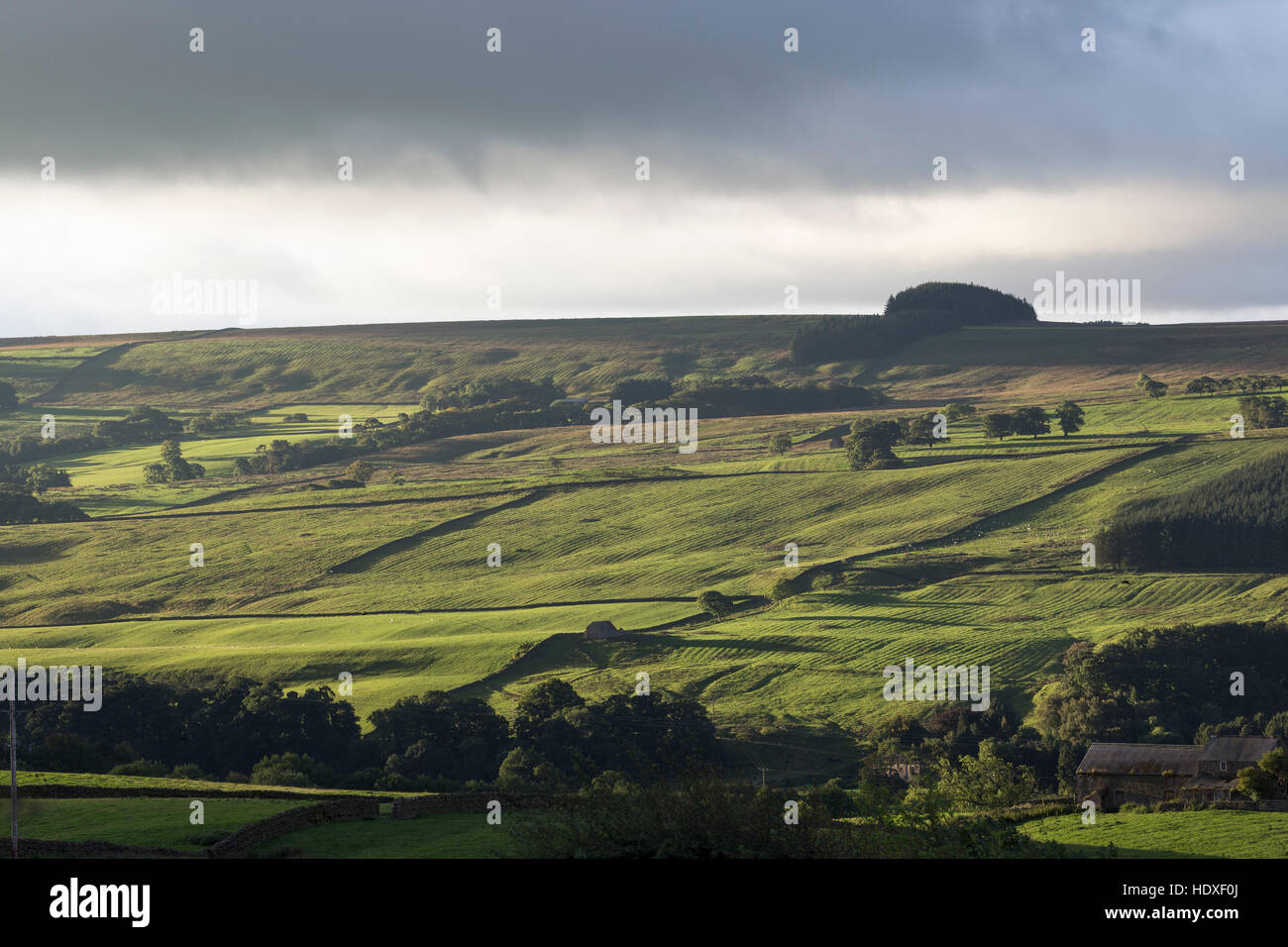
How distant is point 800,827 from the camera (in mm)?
35562

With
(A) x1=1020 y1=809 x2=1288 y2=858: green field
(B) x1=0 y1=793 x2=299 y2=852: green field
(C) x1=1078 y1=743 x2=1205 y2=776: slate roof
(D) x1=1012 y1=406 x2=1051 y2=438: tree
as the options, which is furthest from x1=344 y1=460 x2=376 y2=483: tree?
(A) x1=1020 y1=809 x2=1288 y2=858: green field

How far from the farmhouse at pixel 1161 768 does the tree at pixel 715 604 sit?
46.9 m

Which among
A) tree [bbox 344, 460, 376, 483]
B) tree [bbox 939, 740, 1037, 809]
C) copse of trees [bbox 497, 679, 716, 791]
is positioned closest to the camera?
tree [bbox 939, 740, 1037, 809]

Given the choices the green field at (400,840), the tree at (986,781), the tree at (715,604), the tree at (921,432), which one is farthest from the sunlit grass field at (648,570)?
the green field at (400,840)

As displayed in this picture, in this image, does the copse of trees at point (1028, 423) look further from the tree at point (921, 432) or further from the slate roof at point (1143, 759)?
the slate roof at point (1143, 759)

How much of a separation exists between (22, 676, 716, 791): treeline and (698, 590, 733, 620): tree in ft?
93.9

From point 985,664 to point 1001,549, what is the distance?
103 ft

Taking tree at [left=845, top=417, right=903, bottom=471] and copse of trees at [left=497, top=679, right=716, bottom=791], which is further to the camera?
tree at [left=845, top=417, right=903, bottom=471]

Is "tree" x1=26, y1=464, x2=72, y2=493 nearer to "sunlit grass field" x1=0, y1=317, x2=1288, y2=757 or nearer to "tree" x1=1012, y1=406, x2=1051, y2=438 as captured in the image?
"sunlit grass field" x1=0, y1=317, x2=1288, y2=757

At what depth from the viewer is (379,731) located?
91.0 meters

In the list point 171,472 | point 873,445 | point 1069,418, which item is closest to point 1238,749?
point 873,445

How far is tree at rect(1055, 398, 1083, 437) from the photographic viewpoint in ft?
581

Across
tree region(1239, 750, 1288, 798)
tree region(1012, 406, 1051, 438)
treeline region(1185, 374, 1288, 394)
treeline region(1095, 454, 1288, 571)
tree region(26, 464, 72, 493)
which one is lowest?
tree region(1239, 750, 1288, 798)

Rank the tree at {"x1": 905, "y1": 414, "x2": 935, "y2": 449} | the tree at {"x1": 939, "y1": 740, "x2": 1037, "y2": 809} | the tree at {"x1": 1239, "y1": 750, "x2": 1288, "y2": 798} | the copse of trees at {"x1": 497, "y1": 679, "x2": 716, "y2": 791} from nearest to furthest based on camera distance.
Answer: the tree at {"x1": 1239, "y1": 750, "x2": 1288, "y2": 798}
the tree at {"x1": 939, "y1": 740, "x2": 1037, "y2": 809}
the copse of trees at {"x1": 497, "y1": 679, "x2": 716, "y2": 791}
the tree at {"x1": 905, "y1": 414, "x2": 935, "y2": 449}
